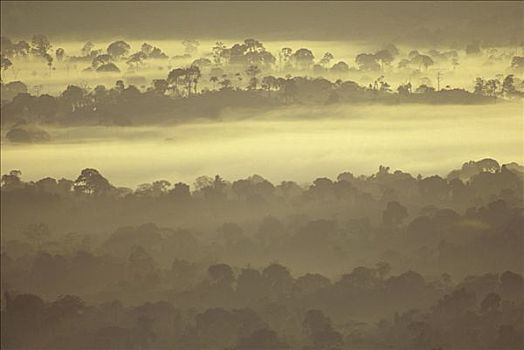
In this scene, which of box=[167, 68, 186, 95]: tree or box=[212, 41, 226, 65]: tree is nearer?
box=[167, 68, 186, 95]: tree

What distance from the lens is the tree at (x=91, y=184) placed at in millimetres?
8312

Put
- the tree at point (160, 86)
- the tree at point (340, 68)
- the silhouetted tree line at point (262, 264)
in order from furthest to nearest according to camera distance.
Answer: the tree at point (340, 68), the tree at point (160, 86), the silhouetted tree line at point (262, 264)

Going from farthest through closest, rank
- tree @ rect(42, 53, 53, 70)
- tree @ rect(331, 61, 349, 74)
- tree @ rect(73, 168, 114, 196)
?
tree @ rect(331, 61, 349, 74) → tree @ rect(42, 53, 53, 70) → tree @ rect(73, 168, 114, 196)

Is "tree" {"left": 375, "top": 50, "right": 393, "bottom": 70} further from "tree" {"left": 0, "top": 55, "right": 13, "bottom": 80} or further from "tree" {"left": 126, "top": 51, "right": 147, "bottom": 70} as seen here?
"tree" {"left": 0, "top": 55, "right": 13, "bottom": 80}

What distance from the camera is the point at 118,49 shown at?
943cm

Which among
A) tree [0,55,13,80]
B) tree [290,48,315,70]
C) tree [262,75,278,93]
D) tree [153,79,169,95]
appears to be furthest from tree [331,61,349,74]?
tree [0,55,13,80]

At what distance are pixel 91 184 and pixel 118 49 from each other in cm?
161

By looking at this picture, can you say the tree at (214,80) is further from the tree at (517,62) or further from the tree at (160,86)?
the tree at (517,62)

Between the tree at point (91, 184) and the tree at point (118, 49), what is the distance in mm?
1475

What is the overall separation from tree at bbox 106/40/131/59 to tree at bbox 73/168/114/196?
4.84ft

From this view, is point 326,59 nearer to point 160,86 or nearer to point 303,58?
point 303,58

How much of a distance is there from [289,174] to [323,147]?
18.4 inches

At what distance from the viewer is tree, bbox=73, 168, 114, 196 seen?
831 cm

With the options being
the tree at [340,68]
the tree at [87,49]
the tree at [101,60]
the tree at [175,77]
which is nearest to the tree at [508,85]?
the tree at [340,68]
